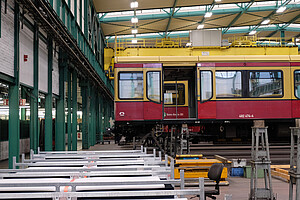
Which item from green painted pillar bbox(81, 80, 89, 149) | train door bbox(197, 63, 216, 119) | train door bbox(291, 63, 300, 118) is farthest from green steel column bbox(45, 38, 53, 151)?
train door bbox(291, 63, 300, 118)

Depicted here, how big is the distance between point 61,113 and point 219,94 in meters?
5.92

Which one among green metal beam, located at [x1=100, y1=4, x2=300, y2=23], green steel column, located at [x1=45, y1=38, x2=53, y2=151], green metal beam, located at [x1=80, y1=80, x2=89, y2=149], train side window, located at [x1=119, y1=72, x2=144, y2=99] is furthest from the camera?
green metal beam, located at [x1=100, y1=4, x2=300, y2=23]

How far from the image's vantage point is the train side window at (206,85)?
1221 centimetres

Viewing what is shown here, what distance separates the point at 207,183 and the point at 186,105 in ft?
22.1

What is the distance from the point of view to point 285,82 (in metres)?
12.4

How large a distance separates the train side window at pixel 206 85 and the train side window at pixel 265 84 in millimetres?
1489

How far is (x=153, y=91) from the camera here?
480 inches

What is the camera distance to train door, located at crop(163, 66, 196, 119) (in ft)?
44.6

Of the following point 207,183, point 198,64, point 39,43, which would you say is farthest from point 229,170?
point 39,43

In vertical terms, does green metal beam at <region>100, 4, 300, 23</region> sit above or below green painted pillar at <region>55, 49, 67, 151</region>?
above

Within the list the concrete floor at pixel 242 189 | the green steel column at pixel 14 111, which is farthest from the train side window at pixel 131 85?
the green steel column at pixel 14 111

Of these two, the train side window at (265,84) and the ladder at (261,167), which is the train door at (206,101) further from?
the ladder at (261,167)

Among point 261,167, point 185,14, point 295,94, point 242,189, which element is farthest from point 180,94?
point 185,14

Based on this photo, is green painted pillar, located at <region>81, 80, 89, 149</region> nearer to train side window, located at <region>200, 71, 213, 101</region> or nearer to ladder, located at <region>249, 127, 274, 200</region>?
train side window, located at <region>200, 71, 213, 101</region>
